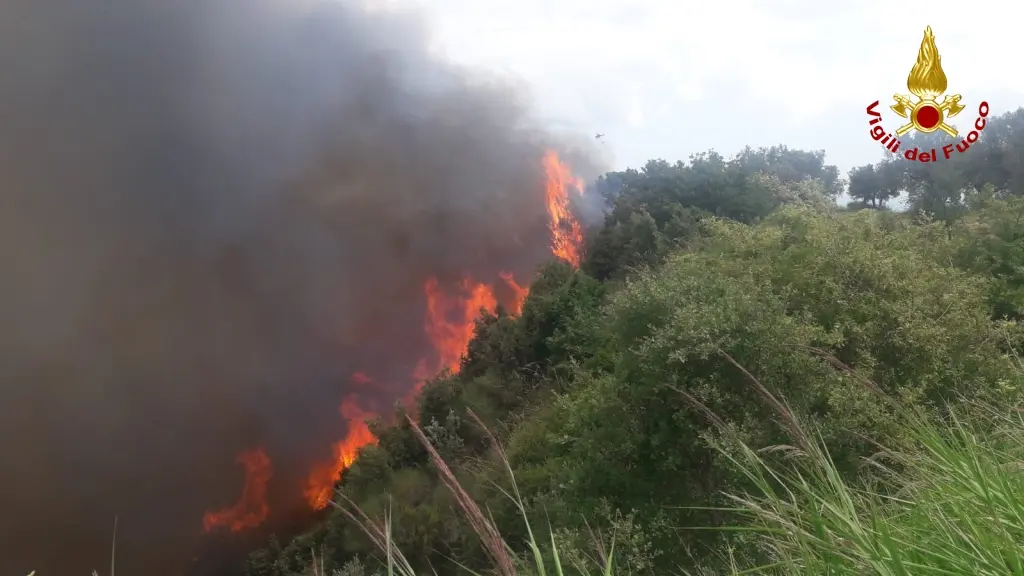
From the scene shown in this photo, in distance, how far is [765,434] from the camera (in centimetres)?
978

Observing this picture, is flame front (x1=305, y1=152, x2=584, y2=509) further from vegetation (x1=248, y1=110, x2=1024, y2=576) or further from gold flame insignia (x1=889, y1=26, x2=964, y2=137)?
gold flame insignia (x1=889, y1=26, x2=964, y2=137)

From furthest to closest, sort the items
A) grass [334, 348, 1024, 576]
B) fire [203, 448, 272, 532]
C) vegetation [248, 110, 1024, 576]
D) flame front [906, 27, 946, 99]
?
fire [203, 448, 272, 532] → flame front [906, 27, 946, 99] → vegetation [248, 110, 1024, 576] → grass [334, 348, 1024, 576]

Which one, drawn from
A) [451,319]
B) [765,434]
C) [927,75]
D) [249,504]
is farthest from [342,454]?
[927,75]

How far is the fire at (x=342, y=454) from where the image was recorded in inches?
1257

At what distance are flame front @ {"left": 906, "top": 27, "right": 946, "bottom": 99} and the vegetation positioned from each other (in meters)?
4.03

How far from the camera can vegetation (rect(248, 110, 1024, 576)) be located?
211 cm

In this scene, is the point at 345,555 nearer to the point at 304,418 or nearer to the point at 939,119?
the point at 304,418

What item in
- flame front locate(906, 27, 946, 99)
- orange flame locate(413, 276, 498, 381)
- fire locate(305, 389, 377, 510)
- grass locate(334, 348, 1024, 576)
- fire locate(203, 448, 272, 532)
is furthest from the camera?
orange flame locate(413, 276, 498, 381)

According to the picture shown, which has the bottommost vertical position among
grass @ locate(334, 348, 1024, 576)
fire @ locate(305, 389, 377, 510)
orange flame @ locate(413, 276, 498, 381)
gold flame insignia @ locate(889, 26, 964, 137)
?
grass @ locate(334, 348, 1024, 576)

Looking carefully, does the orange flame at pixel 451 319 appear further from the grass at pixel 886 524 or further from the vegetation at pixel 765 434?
the grass at pixel 886 524

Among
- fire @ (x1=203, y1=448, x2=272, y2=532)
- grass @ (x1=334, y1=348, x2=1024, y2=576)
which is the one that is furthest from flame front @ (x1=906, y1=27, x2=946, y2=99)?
fire @ (x1=203, y1=448, x2=272, y2=532)

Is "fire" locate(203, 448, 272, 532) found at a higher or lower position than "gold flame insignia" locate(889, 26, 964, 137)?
higher

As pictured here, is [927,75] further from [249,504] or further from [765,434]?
[249,504]

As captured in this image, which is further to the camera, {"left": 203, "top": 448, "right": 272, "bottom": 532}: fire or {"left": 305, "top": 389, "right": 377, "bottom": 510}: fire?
{"left": 305, "top": 389, "right": 377, "bottom": 510}: fire
